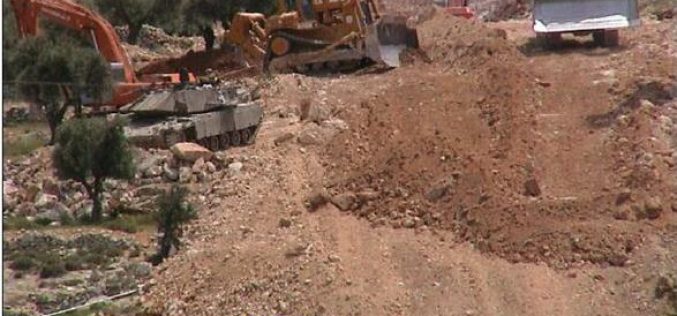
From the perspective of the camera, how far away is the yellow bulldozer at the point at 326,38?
2853 centimetres

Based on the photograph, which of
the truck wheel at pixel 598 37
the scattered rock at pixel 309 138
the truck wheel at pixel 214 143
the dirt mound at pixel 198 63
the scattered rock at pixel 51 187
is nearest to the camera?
the scattered rock at pixel 51 187

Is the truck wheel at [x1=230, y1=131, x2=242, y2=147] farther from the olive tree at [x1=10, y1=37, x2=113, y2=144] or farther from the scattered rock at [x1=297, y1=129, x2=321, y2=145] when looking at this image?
the olive tree at [x1=10, y1=37, x2=113, y2=144]

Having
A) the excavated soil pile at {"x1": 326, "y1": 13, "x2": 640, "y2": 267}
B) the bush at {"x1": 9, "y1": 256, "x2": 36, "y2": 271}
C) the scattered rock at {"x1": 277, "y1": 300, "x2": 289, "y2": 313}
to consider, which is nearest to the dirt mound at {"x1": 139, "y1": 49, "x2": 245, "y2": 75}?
the excavated soil pile at {"x1": 326, "y1": 13, "x2": 640, "y2": 267}

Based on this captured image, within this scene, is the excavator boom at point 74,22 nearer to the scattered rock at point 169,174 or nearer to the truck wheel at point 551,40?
the scattered rock at point 169,174

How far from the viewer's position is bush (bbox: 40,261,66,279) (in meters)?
16.3

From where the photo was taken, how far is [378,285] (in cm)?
1403

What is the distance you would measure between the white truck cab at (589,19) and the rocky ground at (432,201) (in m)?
2.21

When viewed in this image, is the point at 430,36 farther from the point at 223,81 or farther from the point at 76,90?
the point at 76,90

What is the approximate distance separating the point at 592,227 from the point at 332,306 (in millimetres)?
3380

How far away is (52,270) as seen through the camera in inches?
643

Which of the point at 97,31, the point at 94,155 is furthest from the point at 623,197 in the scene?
the point at 97,31

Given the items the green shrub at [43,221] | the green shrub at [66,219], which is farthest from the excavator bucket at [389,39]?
the green shrub at [43,221]

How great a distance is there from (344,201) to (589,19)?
41.4ft

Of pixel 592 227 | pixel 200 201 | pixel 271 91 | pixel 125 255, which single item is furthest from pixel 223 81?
pixel 592 227
